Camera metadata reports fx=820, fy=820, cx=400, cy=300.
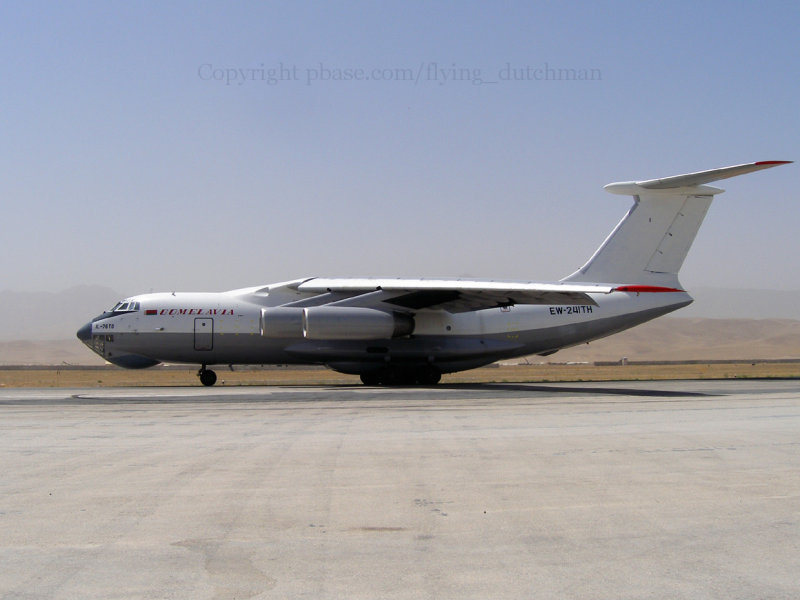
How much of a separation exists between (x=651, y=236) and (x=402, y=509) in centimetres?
2061

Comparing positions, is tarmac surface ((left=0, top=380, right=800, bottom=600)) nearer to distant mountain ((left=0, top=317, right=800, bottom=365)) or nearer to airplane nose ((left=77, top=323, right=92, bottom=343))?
airplane nose ((left=77, top=323, right=92, bottom=343))

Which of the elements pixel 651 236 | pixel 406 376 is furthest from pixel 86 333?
pixel 651 236

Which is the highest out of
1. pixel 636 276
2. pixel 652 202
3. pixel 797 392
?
pixel 652 202

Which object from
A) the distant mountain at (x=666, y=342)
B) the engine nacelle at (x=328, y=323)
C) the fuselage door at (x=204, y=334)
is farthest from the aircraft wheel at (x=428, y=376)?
the distant mountain at (x=666, y=342)

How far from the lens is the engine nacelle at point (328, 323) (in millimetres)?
23141

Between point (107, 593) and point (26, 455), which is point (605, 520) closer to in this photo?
point (107, 593)

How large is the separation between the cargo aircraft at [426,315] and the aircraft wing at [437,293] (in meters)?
0.05

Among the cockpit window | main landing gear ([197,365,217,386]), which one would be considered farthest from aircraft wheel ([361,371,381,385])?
the cockpit window

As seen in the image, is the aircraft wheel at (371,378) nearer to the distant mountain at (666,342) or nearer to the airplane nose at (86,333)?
the airplane nose at (86,333)

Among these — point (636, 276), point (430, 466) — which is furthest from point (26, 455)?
point (636, 276)

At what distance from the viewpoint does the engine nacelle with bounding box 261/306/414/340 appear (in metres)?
23.1

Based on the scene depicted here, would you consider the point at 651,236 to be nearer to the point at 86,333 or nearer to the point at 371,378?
the point at 371,378

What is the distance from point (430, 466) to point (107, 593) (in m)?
4.52

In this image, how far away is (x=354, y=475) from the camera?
8.16 meters
